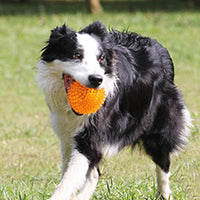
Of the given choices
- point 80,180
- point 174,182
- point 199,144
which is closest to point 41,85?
point 80,180

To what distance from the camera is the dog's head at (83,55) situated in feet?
11.9

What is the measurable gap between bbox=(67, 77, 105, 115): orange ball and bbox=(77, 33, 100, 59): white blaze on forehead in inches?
11.6

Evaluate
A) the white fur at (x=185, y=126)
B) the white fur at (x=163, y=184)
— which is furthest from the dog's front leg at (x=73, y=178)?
the white fur at (x=185, y=126)

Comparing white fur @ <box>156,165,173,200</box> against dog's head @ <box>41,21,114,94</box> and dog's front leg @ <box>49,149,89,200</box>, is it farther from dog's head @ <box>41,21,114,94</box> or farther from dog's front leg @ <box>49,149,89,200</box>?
dog's head @ <box>41,21,114,94</box>

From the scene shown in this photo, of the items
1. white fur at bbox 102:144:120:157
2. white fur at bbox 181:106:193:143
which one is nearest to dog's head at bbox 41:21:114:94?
white fur at bbox 102:144:120:157

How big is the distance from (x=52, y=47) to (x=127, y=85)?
85 centimetres

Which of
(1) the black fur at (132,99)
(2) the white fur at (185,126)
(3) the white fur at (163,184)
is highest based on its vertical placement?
(1) the black fur at (132,99)

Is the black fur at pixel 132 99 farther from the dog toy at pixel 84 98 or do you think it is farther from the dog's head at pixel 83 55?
the dog toy at pixel 84 98

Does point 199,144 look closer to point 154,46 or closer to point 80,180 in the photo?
point 154,46

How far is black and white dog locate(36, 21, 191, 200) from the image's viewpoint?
374 centimetres

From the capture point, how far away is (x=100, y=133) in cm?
390

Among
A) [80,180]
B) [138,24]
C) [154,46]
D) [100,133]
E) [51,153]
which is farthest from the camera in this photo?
[138,24]

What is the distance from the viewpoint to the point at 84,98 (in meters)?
3.71

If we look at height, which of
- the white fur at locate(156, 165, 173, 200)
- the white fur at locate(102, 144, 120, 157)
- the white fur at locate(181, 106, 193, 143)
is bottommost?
the white fur at locate(156, 165, 173, 200)
